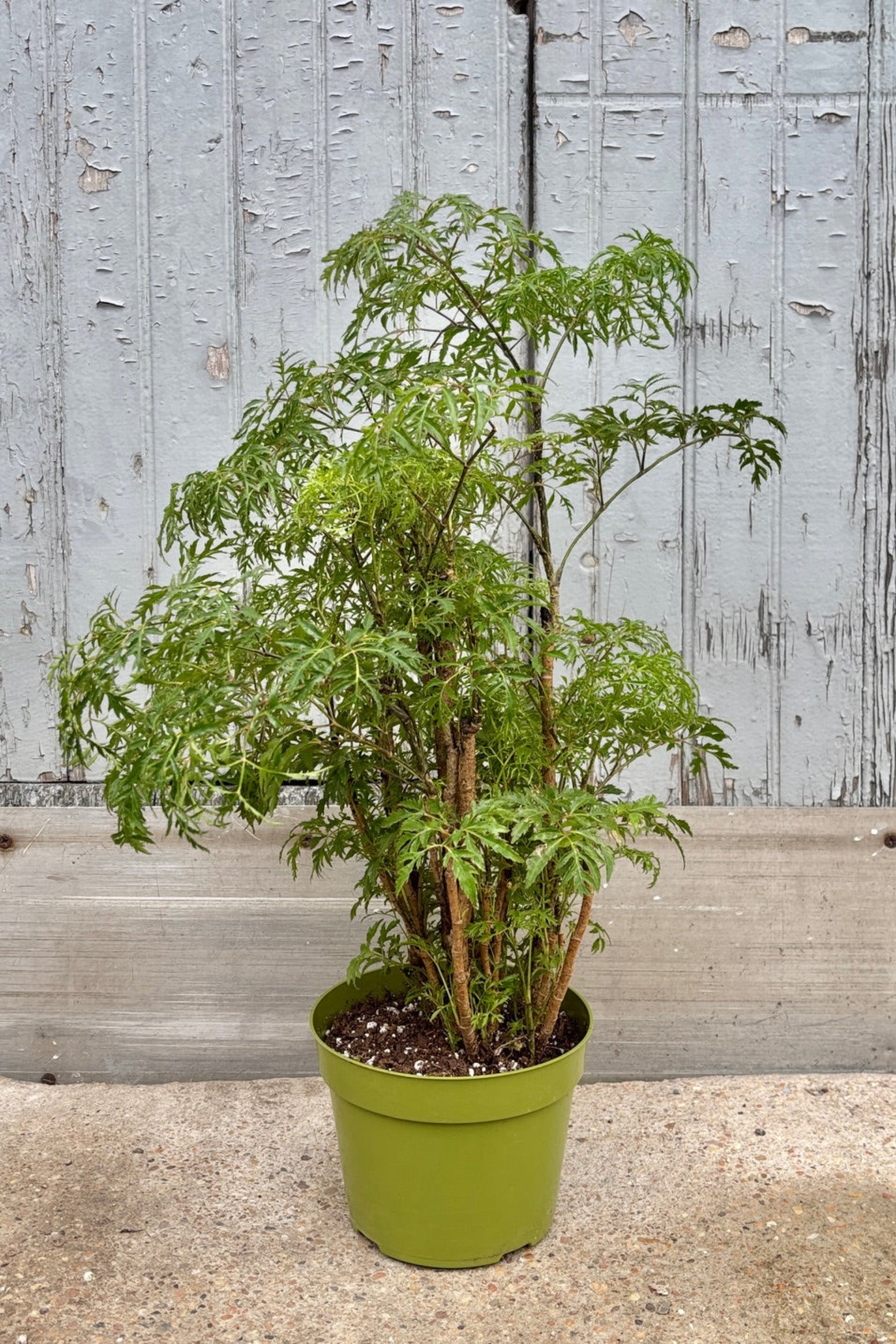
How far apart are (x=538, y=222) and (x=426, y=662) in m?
1.17

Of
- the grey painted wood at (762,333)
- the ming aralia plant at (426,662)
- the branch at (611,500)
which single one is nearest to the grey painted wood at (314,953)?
the grey painted wood at (762,333)

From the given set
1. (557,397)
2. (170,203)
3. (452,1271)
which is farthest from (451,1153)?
(170,203)

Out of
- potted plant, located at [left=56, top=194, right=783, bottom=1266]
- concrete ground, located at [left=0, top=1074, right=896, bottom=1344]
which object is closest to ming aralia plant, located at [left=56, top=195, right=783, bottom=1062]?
potted plant, located at [left=56, top=194, right=783, bottom=1266]

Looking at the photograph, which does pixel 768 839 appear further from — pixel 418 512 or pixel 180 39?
pixel 180 39

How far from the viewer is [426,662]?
1.60 metres

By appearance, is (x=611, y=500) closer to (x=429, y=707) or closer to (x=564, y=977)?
(x=429, y=707)

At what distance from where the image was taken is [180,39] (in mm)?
2342

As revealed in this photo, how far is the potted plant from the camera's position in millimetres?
1543

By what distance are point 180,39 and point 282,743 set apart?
1.52m

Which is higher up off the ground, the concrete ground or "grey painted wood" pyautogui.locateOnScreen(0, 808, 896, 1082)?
"grey painted wood" pyautogui.locateOnScreen(0, 808, 896, 1082)

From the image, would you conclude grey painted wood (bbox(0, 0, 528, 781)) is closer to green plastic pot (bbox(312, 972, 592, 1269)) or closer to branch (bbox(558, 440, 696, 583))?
branch (bbox(558, 440, 696, 583))

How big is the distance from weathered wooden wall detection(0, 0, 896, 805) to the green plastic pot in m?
0.83

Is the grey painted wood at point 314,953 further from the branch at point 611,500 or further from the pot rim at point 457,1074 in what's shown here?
the branch at point 611,500

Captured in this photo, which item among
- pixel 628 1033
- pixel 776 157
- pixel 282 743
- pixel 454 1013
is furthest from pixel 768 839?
pixel 776 157
